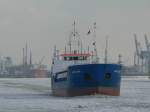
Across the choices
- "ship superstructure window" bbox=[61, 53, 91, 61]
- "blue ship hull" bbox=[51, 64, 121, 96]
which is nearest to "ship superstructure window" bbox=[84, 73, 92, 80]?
"blue ship hull" bbox=[51, 64, 121, 96]

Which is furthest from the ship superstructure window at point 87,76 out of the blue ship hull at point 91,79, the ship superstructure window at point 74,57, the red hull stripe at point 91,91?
the ship superstructure window at point 74,57

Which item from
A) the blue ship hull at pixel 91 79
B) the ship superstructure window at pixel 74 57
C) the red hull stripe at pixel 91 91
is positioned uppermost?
the ship superstructure window at pixel 74 57

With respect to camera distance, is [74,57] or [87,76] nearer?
[87,76]

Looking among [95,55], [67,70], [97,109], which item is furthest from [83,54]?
[97,109]

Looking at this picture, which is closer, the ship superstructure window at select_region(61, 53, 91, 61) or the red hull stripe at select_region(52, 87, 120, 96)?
the red hull stripe at select_region(52, 87, 120, 96)

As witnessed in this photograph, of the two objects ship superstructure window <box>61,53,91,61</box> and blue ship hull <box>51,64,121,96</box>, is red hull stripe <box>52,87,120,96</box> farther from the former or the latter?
ship superstructure window <box>61,53,91,61</box>

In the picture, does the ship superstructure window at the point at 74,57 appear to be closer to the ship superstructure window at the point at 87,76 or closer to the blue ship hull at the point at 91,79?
the blue ship hull at the point at 91,79

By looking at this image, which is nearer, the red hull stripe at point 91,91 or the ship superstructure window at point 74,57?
→ the red hull stripe at point 91,91

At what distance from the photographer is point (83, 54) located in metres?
60.6

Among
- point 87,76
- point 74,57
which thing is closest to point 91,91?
point 87,76

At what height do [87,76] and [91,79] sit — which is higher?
[87,76]

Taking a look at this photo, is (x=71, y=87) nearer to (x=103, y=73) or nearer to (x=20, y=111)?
(x=103, y=73)

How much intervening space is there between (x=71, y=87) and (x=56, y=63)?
7.44 metres

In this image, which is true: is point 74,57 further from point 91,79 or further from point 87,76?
point 91,79
